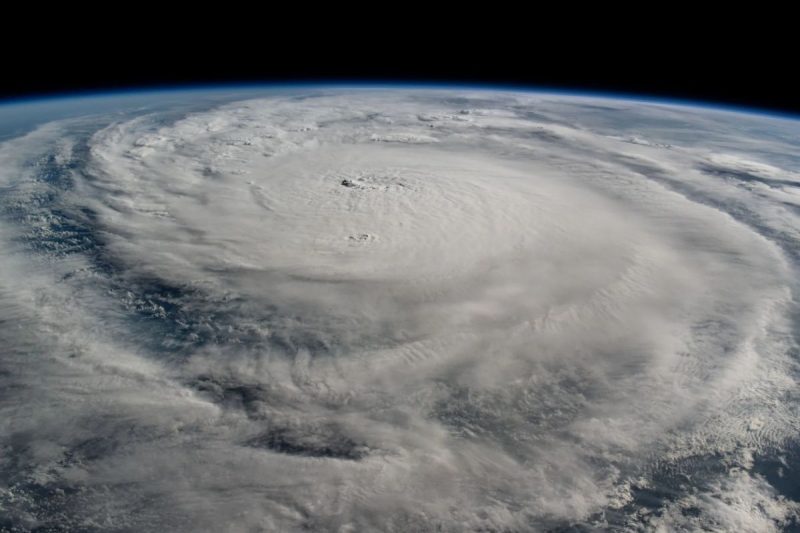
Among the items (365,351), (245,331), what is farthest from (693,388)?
(245,331)

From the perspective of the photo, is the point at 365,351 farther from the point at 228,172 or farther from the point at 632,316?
the point at 228,172

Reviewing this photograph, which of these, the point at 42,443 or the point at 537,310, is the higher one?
the point at 537,310

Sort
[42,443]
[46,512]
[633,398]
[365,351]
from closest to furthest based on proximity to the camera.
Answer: [46,512] → [42,443] → [633,398] → [365,351]

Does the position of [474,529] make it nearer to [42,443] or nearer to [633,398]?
[633,398]

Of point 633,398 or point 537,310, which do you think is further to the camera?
point 537,310

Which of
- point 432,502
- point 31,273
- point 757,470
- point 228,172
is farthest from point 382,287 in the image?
point 228,172

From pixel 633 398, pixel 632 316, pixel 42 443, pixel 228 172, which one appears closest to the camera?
pixel 42 443

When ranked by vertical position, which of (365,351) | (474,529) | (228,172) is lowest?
(474,529)
